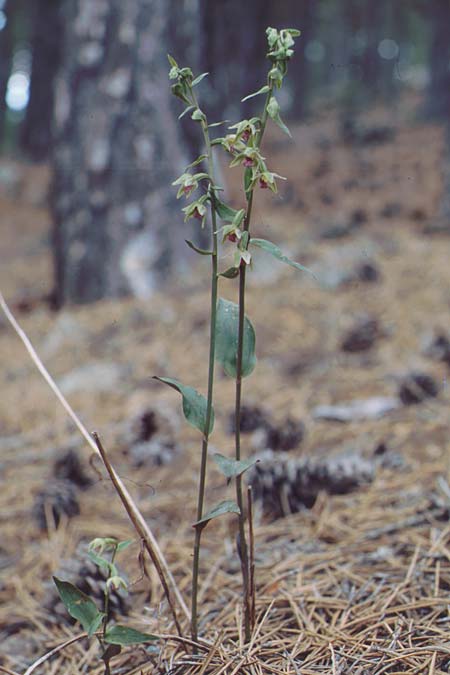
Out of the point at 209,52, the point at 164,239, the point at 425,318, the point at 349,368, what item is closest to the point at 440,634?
the point at 349,368

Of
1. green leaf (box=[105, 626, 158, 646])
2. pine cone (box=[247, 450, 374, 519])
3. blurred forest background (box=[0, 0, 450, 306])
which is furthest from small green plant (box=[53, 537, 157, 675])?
blurred forest background (box=[0, 0, 450, 306])

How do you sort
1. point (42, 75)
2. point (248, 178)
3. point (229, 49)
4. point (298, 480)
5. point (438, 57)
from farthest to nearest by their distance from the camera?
point (42, 75)
point (438, 57)
point (229, 49)
point (298, 480)
point (248, 178)

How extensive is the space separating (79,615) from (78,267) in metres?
2.72

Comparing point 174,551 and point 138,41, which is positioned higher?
point 138,41

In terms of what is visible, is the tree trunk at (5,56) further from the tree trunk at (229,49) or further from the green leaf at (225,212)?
the green leaf at (225,212)

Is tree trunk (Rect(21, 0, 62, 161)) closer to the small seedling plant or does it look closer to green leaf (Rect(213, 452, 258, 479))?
the small seedling plant

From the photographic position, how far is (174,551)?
136cm

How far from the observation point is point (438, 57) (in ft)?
32.9

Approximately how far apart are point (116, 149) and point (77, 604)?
277cm

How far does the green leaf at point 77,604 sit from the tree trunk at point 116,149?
2578 millimetres

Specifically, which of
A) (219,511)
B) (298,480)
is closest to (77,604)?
(219,511)

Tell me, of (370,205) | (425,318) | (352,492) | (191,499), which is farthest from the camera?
(370,205)

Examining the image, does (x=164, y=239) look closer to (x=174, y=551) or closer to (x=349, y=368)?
(x=349, y=368)

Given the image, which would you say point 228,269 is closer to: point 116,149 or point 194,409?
point 194,409
